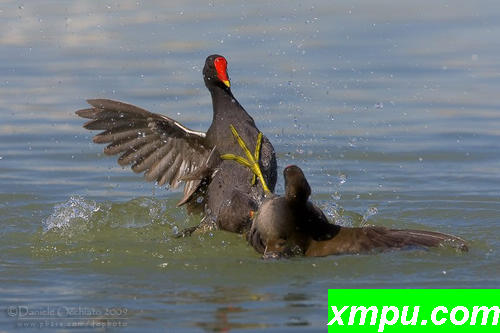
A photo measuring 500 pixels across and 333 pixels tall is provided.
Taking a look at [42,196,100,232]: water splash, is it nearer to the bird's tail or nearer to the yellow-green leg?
the yellow-green leg

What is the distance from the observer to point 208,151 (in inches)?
306

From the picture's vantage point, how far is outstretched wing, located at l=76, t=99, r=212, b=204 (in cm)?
786

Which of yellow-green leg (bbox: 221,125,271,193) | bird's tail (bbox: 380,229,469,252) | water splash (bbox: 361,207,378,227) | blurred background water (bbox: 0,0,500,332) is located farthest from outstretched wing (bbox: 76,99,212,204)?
bird's tail (bbox: 380,229,469,252)

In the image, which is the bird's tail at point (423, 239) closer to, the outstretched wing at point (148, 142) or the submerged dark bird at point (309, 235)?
the submerged dark bird at point (309, 235)

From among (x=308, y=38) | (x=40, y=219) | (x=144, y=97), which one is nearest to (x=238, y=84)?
(x=144, y=97)

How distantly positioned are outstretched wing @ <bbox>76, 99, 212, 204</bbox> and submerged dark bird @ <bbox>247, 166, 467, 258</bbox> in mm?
1350

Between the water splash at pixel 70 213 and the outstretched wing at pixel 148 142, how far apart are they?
395mm

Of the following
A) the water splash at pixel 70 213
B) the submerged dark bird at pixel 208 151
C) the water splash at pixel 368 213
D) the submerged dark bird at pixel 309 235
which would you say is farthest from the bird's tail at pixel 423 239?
the water splash at pixel 70 213

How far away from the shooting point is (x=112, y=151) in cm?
803

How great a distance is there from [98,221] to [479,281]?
109 inches

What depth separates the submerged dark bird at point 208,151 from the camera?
7320 millimetres

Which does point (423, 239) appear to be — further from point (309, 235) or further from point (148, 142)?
point (148, 142)

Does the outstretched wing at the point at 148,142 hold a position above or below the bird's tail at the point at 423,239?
above

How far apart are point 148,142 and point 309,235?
1901 mm
